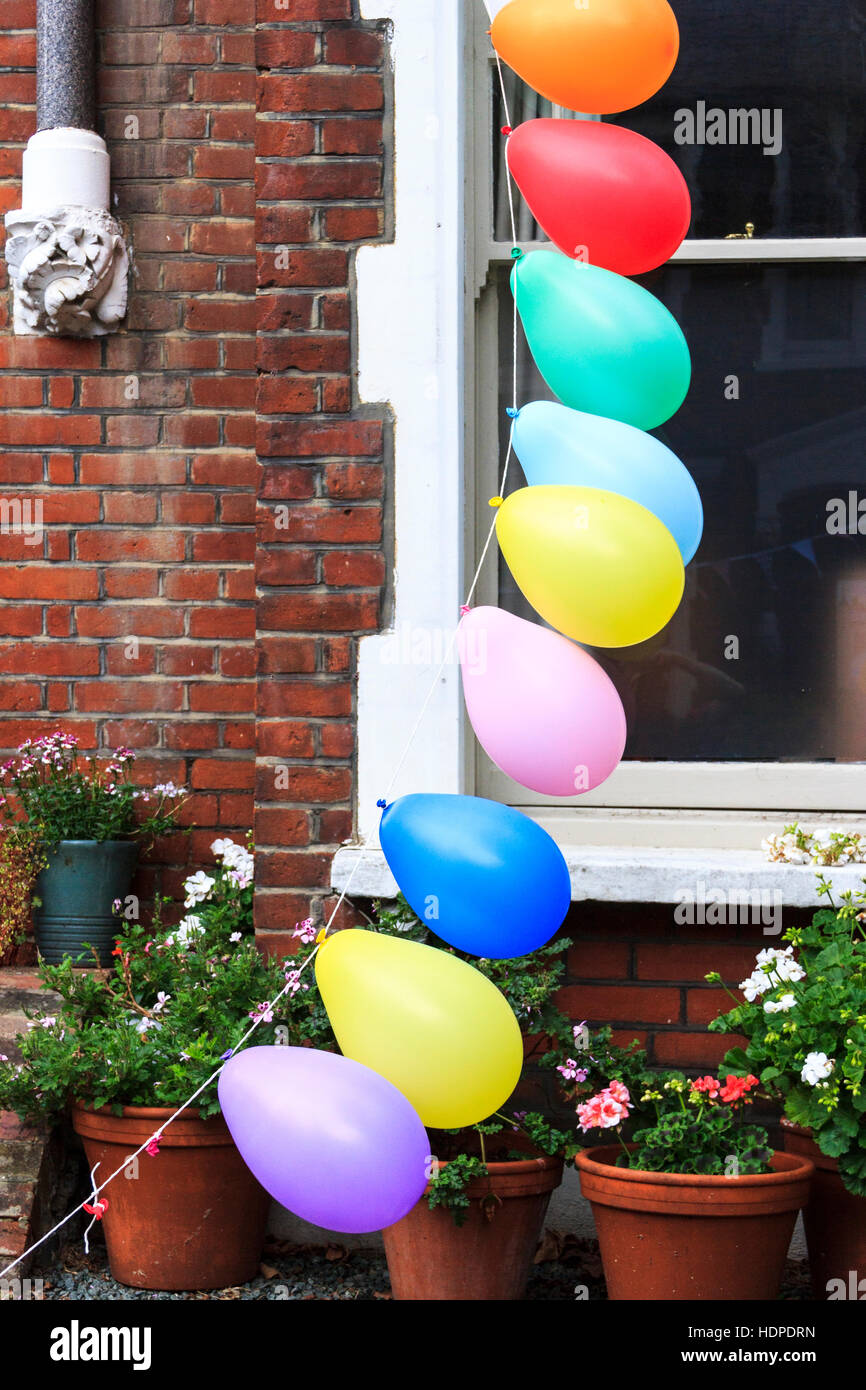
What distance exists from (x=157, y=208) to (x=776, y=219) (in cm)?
144

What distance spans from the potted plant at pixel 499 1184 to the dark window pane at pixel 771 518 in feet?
2.13

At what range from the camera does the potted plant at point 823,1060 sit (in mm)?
2307

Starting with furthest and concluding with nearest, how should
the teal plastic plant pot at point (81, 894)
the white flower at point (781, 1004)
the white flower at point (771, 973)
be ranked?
the teal plastic plant pot at point (81, 894) → the white flower at point (771, 973) → the white flower at point (781, 1004)

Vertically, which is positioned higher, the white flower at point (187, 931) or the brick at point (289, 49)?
the brick at point (289, 49)

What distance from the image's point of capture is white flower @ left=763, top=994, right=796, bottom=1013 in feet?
8.01

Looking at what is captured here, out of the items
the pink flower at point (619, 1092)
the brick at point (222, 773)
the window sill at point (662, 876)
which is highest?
the brick at point (222, 773)

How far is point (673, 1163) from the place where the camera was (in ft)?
8.11

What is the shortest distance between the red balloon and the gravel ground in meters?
1.93

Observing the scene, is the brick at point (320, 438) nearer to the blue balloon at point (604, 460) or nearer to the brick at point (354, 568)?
the brick at point (354, 568)

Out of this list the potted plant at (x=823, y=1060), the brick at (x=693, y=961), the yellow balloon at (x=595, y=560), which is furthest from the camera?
the brick at (x=693, y=961)

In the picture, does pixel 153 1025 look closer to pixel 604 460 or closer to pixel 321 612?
pixel 321 612

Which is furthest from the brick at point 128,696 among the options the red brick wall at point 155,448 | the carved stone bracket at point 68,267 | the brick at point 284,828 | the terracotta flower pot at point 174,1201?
the terracotta flower pot at point 174,1201

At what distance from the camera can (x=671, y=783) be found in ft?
9.96

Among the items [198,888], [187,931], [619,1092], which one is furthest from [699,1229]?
[198,888]
